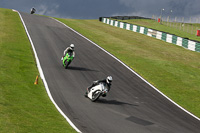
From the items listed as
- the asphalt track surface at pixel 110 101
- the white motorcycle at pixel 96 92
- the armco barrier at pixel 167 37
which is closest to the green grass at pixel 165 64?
the armco barrier at pixel 167 37

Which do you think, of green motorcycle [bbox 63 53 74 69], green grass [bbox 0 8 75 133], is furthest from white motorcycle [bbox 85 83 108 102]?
green motorcycle [bbox 63 53 74 69]

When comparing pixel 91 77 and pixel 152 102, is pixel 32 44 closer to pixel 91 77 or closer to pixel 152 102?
pixel 91 77

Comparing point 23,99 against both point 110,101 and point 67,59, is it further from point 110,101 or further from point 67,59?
point 67,59

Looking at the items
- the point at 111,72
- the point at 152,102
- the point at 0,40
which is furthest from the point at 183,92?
the point at 0,40

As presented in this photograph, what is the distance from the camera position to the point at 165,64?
3061cm

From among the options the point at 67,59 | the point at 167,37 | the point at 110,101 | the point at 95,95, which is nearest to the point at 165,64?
the point at 67,59

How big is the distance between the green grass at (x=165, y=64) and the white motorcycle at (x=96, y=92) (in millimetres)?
5725

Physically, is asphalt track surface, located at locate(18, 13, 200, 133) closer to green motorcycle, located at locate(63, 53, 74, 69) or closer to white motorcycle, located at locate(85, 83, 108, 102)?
white motorcycle, located at locate(85, 83, 108, 102)

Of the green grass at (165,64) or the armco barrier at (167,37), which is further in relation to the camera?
the armco barrier at (167,37)

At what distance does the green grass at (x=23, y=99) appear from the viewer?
39.1 ft

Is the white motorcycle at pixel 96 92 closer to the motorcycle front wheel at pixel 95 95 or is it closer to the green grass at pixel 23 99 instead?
the motorcycle front wheel at pixel 95 95

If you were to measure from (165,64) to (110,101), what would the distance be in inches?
545

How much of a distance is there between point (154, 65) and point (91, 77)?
9.21 metres

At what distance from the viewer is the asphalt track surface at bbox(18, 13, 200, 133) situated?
48.3 ft
